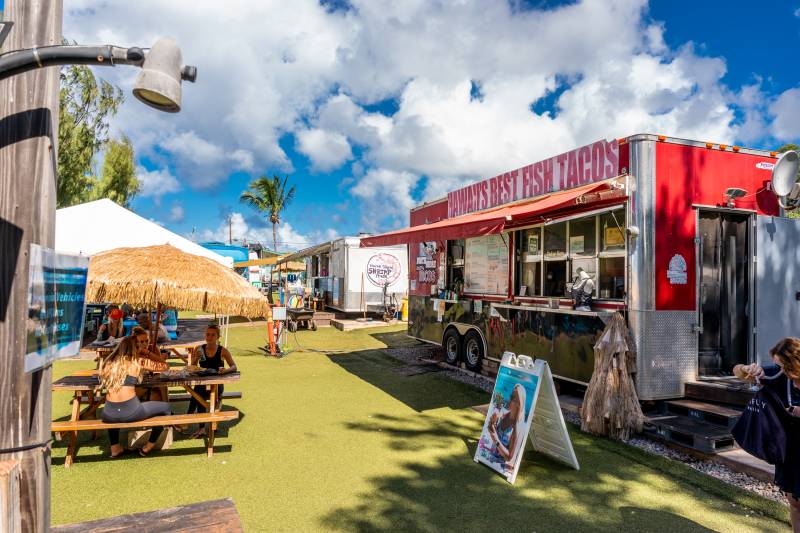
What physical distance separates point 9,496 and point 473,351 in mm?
7888

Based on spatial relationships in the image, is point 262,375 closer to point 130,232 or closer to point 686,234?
point 130,232

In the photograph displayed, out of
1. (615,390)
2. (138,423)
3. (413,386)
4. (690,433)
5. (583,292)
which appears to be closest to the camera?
(138,423)

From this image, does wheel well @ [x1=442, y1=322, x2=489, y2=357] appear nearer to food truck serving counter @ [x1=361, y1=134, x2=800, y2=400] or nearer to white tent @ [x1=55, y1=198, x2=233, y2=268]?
food truck serving counter @ [x1=361, y1=134, x2=800, y2=400]

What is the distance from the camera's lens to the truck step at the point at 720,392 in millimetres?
5289

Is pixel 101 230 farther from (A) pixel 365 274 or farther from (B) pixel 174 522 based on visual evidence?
(A) pixel 365 274

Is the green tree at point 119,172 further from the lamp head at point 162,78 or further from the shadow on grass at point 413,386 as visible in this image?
the lamp head at point 162,78

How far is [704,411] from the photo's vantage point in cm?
531

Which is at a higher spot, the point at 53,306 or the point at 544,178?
the point at 544,178

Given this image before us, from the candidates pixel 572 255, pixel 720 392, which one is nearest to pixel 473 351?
pixel 572 255

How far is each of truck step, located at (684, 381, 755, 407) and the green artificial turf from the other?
116 cm

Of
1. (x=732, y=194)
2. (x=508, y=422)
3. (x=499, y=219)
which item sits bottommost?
(x=508, y=422)

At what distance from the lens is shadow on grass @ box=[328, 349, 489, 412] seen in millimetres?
7211

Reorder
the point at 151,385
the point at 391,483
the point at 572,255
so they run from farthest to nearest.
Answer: the point at 572,255 < the point at 151,385 < the point at 391,483

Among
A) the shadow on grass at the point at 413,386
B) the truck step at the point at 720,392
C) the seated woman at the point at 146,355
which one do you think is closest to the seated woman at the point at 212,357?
the seated woman at the point at 146,355
